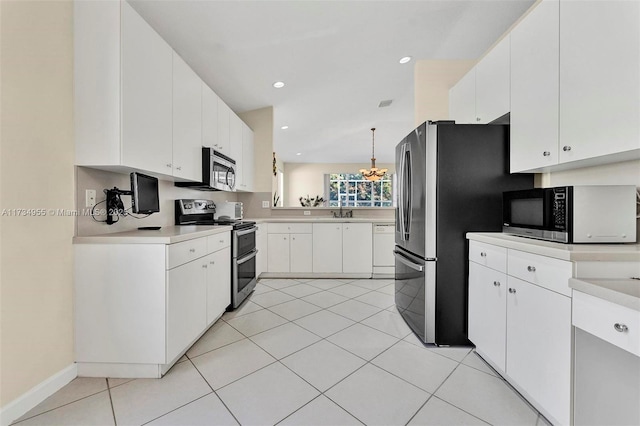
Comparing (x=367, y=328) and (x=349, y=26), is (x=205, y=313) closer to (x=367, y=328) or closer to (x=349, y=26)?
(x=367, y=328)

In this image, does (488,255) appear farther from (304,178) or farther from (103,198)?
(304,178)

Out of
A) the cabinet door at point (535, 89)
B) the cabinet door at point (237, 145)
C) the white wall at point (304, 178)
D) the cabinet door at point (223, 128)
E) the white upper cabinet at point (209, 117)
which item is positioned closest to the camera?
the cabinet door at point (535, 89)

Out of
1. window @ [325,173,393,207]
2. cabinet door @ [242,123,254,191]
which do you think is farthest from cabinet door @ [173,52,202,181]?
window @ [325,173,393,207]

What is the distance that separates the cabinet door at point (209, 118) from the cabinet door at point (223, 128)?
80mm

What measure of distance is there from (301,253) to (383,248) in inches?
48.1

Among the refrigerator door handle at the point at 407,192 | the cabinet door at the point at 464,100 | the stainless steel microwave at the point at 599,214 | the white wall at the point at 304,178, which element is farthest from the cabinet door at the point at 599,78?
the white wall at the point at 304,178

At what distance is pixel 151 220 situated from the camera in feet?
7.82

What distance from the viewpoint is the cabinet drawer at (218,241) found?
225 cm

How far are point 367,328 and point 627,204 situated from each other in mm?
1825

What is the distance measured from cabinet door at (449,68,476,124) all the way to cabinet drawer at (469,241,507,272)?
1.09 m

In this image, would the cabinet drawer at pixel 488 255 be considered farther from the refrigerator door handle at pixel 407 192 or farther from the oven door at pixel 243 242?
the oven door at pixel 243 242

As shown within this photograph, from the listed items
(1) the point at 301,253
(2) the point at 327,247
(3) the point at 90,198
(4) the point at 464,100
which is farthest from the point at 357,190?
(3) the point at 90,198

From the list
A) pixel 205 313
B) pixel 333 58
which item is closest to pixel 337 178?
pixel 333 58

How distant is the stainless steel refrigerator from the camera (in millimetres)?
1974
